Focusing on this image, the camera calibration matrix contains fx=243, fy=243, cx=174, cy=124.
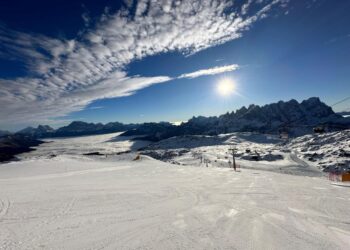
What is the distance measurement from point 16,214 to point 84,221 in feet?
12.8

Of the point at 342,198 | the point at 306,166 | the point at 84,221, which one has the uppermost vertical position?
the point at 84,221

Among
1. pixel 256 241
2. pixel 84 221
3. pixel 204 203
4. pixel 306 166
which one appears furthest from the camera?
pixel 306 166

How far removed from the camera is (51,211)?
45.0 feet

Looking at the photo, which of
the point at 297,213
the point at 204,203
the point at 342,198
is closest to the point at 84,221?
the point at 204,203

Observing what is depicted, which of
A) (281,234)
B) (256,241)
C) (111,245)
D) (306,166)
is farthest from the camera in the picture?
(306,166)

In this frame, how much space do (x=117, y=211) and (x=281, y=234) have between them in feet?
28.8

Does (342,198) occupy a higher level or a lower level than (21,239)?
lower

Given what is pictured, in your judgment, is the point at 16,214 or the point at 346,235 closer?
the point at 346,235

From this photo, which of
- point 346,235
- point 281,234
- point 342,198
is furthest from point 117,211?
point 342,198

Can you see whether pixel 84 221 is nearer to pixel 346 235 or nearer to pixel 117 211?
pixel 117 211

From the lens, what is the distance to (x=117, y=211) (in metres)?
14.2

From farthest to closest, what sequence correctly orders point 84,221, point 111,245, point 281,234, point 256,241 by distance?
point 84,221
point 281,234
point 256,241
point 111,245

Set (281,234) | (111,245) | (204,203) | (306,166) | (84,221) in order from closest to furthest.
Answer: (111,245), (281,234), (84,221), (204,203), (306,166)

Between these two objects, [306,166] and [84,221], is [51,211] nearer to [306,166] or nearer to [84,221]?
[84,221]
